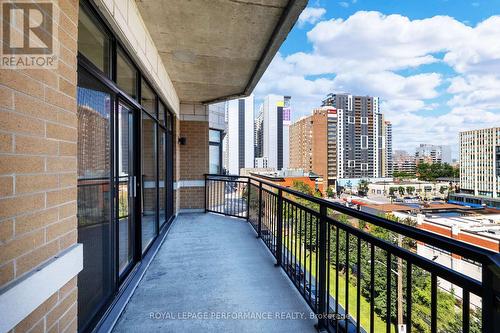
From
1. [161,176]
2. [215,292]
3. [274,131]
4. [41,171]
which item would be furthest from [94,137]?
[274,131]

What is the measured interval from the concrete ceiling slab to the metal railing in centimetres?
183

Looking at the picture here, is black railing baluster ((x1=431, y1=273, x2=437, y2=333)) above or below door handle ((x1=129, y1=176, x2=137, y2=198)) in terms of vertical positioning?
below

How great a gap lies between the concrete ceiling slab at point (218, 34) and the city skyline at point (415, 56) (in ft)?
56.9

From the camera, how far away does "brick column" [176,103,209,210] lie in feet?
20.5

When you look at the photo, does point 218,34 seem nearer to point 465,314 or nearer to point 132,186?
point 132,186

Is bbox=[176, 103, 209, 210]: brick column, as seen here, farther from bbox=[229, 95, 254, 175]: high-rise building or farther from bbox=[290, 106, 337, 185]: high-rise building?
bbox=[290, 106, 337, 185]: high-rise building

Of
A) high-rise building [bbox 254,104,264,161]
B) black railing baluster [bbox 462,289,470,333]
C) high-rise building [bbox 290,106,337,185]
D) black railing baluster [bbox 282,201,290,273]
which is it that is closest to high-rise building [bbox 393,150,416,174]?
high-rise building [bbox 290,106,337,185]

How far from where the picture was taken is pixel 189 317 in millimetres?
2010

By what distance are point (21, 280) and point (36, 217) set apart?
24 cm

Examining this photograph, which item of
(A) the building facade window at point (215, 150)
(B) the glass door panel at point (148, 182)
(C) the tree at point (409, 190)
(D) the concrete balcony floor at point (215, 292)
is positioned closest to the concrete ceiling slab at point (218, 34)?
(B) the glass door panel at point (148, 182)

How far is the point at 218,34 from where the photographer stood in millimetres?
3000

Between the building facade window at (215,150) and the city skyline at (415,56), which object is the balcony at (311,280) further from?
the city skyline at (415,56)

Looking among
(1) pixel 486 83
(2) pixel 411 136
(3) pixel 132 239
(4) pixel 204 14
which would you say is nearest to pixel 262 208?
(3) pixel 132 239

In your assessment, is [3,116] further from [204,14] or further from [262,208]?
[262,208]
